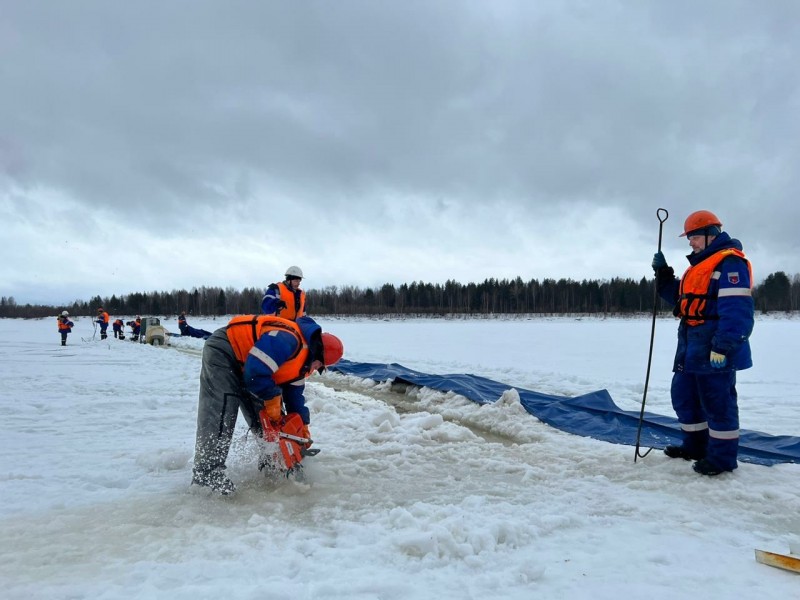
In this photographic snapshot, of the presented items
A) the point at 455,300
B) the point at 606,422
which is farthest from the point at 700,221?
the point at 455,300

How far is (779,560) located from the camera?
2.49 m

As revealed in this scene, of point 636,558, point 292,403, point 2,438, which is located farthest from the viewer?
point 2,438

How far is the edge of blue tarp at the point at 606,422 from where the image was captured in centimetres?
468

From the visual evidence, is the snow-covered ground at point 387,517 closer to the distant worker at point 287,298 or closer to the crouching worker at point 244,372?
the crouching worker at point 244,372

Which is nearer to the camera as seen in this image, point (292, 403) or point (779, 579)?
point (779, 579)

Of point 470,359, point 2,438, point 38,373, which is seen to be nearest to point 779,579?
point 2,438

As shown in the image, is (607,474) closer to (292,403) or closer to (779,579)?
(779,579)

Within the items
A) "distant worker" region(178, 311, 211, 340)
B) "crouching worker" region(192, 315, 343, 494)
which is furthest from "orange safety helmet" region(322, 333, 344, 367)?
"distant worker" region(178, 311, 211, 340)

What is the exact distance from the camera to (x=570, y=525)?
10.00ft

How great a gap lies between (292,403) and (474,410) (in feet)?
9.98

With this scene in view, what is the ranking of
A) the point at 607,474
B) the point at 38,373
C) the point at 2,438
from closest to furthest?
1. the point at 607,474
2. the point at 2,438
3. the point at 38,373

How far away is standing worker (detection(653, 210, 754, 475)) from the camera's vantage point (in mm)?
3781

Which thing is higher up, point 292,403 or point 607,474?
point 292,403

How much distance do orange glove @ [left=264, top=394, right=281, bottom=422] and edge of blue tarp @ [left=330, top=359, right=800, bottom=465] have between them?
3426mm
